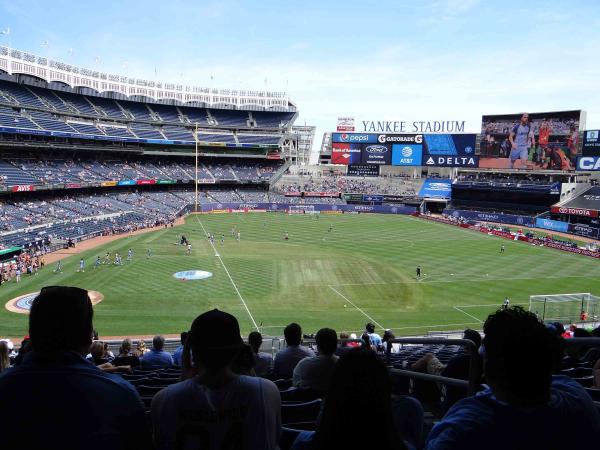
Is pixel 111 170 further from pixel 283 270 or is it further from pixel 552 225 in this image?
pixel 552 225

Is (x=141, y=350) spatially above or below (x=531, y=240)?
above

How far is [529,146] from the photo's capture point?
84500 mm

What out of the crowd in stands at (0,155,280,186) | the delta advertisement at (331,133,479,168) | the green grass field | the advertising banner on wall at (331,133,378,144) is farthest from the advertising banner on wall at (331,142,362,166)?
the green grass field

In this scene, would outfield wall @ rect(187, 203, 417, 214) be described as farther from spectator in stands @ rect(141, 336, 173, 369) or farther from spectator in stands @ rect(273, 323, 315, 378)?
spectator in stands @ rect(273, 323, 315, 378)

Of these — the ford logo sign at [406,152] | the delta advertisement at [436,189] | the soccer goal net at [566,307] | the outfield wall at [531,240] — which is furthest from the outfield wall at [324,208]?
the soccer goal net at [566,307]

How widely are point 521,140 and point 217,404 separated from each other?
304 feet

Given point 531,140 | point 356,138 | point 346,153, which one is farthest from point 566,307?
point 346,153

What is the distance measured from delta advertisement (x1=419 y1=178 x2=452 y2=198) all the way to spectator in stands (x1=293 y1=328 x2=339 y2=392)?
311 ft

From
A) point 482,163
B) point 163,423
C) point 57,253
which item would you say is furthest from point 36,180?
point 482,163

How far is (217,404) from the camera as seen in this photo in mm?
3268

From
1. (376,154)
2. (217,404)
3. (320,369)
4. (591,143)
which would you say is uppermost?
(591,143)

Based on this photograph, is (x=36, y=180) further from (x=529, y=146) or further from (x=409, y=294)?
(x=529, y=146)

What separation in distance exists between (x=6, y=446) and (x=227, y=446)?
1.28 m

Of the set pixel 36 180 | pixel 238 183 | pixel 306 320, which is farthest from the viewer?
pixel 238 183
